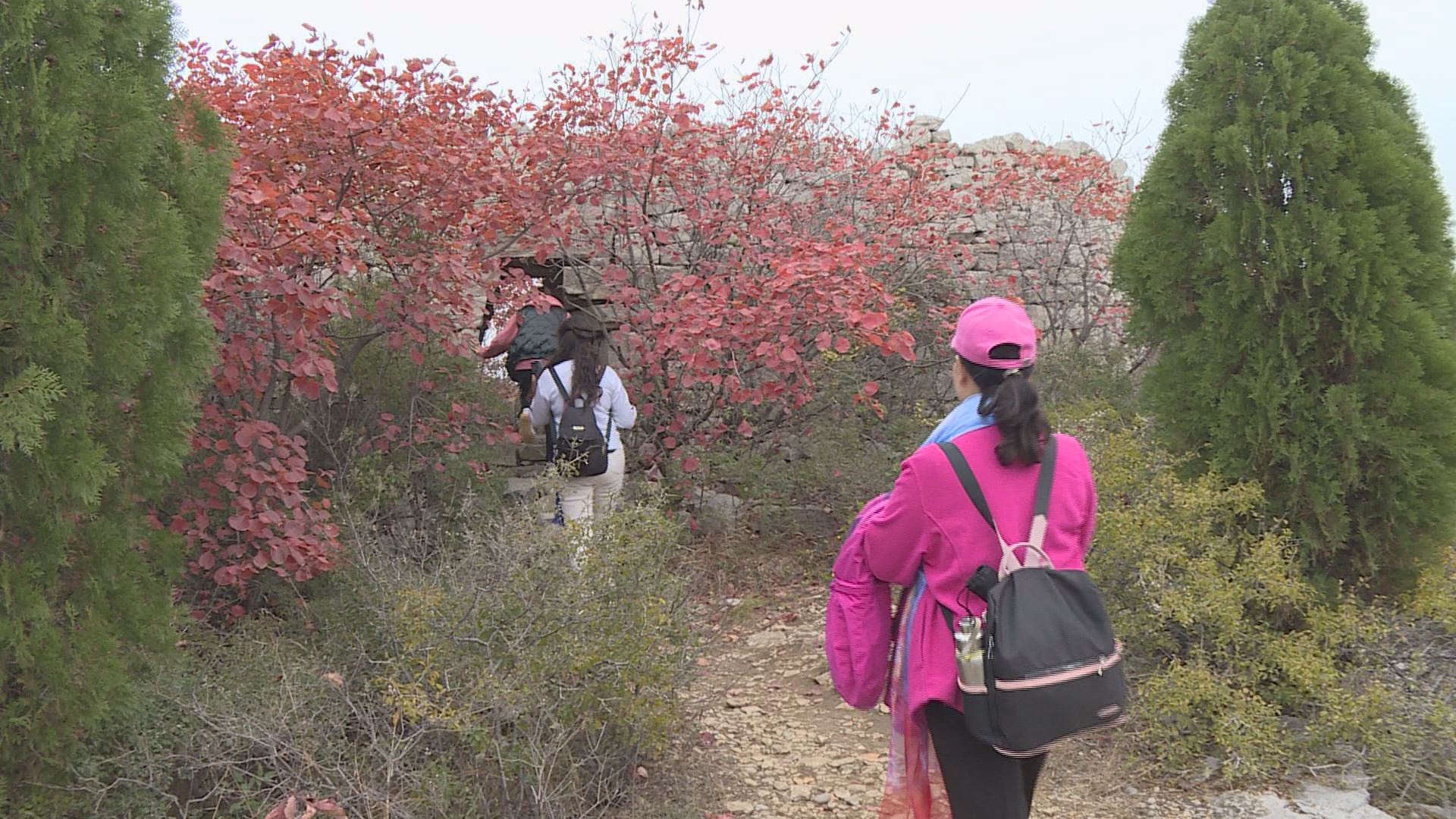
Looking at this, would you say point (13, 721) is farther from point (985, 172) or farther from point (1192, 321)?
point (985, 172)

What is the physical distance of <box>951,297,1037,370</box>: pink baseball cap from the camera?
224cm

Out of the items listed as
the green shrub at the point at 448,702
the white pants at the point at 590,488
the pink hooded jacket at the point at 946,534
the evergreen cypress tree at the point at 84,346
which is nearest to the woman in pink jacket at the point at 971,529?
the pink hooded jacket at the point at 946,534

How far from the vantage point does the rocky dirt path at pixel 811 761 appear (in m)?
3.41

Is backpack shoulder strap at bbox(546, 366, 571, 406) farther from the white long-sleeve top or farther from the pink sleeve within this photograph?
the pink sleeve

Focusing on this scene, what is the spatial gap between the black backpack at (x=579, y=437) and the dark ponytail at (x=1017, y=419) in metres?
2.87

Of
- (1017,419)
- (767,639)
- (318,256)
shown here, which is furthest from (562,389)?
(1017,419)

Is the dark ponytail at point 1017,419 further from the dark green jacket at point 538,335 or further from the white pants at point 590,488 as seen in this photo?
the dark green jacket at point 538,335

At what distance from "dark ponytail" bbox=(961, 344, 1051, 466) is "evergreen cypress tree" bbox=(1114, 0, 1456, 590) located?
2.19 m

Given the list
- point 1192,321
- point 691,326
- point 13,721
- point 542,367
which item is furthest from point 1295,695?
point 13,721

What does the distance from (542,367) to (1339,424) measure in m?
3.44

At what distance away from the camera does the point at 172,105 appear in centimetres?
281

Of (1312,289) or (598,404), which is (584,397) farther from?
Result: (1312,289)

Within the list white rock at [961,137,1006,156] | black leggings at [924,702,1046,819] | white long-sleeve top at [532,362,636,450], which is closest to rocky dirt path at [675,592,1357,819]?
white long-sleeve top at [532,362,636,450]

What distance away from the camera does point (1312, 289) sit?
13.0 ft
